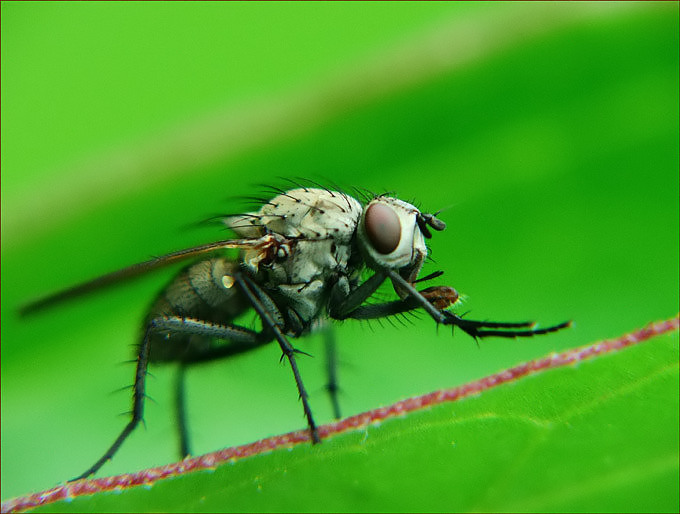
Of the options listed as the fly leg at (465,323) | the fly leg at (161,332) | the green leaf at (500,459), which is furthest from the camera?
the fly leg at (161,332)

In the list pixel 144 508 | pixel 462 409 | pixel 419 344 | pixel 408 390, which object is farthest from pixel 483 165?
pixel 144 508

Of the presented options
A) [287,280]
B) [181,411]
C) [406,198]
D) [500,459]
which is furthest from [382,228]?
[500,459]

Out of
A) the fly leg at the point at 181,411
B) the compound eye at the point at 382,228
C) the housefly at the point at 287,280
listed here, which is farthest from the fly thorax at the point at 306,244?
the fly leg at the point at 181,411

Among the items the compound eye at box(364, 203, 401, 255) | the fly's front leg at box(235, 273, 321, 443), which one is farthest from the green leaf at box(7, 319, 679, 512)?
the compound eye at box(364, 203, 401, 255)

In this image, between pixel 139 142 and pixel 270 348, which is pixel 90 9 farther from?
pixel 270 348

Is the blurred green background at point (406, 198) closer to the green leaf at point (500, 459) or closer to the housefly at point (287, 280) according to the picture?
the housefly at point (287, 280)

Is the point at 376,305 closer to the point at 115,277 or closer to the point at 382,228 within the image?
the point at 382,228

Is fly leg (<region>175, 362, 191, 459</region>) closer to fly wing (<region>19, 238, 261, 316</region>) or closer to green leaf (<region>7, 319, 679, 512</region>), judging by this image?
fly wing (<region>19, 238, 261, 316</region>)
